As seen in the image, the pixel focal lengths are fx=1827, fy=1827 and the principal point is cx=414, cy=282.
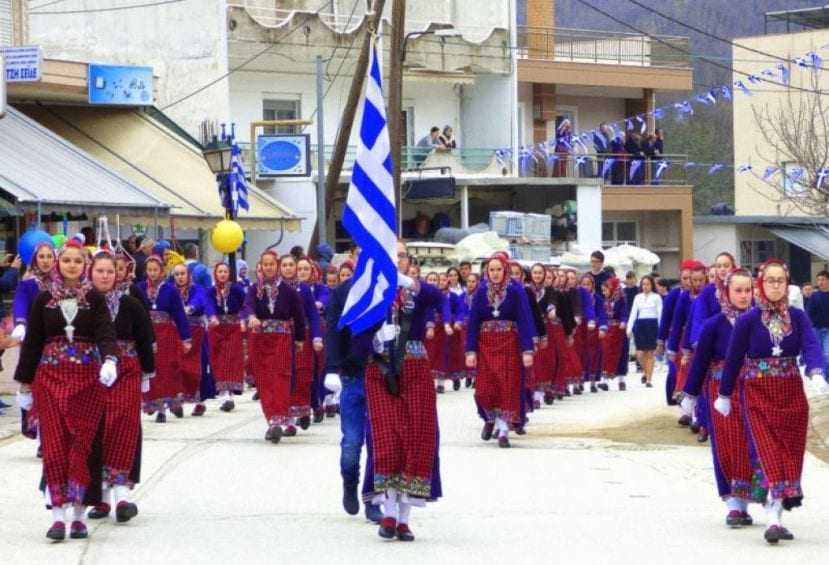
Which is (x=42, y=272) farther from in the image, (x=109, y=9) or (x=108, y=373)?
(x=109, y=9)

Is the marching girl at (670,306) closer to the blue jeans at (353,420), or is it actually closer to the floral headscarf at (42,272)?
the blue jeans at (353,420)

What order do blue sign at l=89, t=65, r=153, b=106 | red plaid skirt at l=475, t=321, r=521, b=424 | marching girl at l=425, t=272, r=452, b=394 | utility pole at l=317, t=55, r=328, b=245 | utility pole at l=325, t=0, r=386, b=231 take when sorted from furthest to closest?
blue sign at l=89, t=65, r=153, b=106 < utility pole at l=317, t=55, r=328, b=245 < utility pole at l=325, t=0, r=386, b=231 < marching girl at l=425, t=272, r=452, b=394 < red plaid skirt at l=475, t=321, r=521, b=424

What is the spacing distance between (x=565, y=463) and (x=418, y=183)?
26.6m

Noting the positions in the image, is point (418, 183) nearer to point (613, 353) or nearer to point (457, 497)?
point (613, 353)

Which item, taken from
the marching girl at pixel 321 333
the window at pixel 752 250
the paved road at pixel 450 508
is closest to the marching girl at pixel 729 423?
the paved road at pixel 450 508

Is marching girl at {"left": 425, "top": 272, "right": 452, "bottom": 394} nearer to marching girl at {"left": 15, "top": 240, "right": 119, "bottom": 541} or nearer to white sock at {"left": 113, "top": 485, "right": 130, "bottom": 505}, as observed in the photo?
white sock at {"left": 113, "top": 485, "right": 130, "bottom": 505}

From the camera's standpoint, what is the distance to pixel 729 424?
1216 centimetres

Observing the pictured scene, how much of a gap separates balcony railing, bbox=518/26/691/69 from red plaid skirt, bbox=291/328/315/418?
2989 cm

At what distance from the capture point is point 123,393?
12.2 metres

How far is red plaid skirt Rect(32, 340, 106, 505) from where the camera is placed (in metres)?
11.3

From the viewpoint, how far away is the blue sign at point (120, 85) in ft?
109

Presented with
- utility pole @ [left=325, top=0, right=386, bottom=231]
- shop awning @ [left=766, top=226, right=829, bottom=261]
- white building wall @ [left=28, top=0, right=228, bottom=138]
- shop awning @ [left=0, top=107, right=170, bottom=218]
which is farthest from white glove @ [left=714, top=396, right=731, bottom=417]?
shop awning @ [left=766, top=226, right=829, bottom=261]

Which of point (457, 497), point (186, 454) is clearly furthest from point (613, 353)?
point (457, 497)

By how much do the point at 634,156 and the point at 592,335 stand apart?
2122 centimetres
